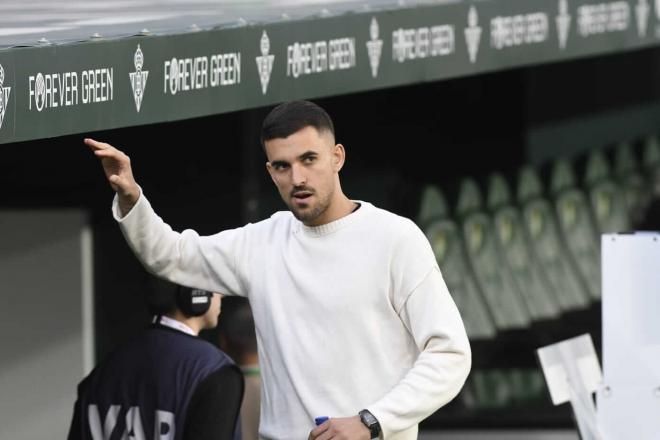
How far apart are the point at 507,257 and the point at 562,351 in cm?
478

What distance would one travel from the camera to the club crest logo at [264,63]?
5.92 m

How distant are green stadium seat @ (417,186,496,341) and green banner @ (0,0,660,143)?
1763mm

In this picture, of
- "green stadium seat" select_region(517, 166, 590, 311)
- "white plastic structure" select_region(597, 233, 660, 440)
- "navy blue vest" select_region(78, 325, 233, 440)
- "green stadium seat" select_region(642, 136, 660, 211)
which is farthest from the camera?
"green stadium seat" select_region(642, 136, 660, 211)

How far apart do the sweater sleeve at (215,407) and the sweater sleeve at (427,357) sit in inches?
30.0

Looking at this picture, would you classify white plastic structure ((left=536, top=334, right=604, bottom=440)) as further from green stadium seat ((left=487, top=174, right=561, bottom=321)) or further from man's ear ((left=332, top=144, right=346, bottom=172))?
green stadium seat ((left=487, top=174, right=561, bottom=321))

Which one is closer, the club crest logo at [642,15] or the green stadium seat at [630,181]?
the club crest logo at [642,15]

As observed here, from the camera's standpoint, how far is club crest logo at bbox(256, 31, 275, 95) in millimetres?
5922

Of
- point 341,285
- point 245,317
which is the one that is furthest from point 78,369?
point 341,285

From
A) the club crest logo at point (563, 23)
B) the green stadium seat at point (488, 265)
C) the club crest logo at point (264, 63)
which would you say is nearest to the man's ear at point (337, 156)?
the club crest logo at point (264, 63)

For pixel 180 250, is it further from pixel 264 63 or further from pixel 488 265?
pixel 488 265

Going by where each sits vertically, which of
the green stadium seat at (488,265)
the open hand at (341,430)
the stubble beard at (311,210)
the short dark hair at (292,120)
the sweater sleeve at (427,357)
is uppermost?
the short dark hair at (292,120)

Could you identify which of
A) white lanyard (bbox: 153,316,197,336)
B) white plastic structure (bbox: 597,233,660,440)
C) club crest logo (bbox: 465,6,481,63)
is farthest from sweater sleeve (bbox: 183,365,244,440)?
club crest logo (bbox: 465,6,481,63)

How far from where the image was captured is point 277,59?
6031mm

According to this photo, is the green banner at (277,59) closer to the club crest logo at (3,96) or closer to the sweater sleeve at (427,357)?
the club crest logo at (3,96)
